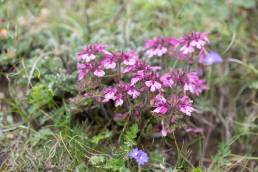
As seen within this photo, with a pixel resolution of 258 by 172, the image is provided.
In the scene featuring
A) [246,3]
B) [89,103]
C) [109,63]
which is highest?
[246,3]

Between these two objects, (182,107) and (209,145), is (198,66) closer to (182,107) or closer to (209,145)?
(209,145)

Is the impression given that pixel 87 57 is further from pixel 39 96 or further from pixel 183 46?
pixel 183 46

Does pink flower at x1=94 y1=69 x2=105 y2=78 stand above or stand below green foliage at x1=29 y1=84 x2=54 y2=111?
above

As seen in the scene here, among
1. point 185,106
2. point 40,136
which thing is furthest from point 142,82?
point 40,136

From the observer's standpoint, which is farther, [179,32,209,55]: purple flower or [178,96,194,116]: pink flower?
[179,32,209,55]: purple flower

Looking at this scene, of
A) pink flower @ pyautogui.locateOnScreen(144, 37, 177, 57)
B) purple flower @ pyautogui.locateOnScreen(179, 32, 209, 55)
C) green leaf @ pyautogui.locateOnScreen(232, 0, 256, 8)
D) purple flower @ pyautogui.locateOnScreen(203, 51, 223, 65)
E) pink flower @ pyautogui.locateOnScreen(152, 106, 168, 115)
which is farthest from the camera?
green leaf @ pyautogui.locateOnScreen(232, 0, 256, 8)

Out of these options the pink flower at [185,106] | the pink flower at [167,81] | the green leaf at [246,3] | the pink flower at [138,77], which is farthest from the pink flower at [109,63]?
the green leaf at [246,3]

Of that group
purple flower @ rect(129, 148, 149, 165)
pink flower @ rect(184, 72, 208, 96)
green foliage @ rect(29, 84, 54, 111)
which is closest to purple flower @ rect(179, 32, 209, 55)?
pink flower @ rect(184, 72, 208, 96)

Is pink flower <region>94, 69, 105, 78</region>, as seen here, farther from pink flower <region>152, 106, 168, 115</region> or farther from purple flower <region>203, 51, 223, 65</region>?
purple flower <region>203, 51, 223, 65</region>
